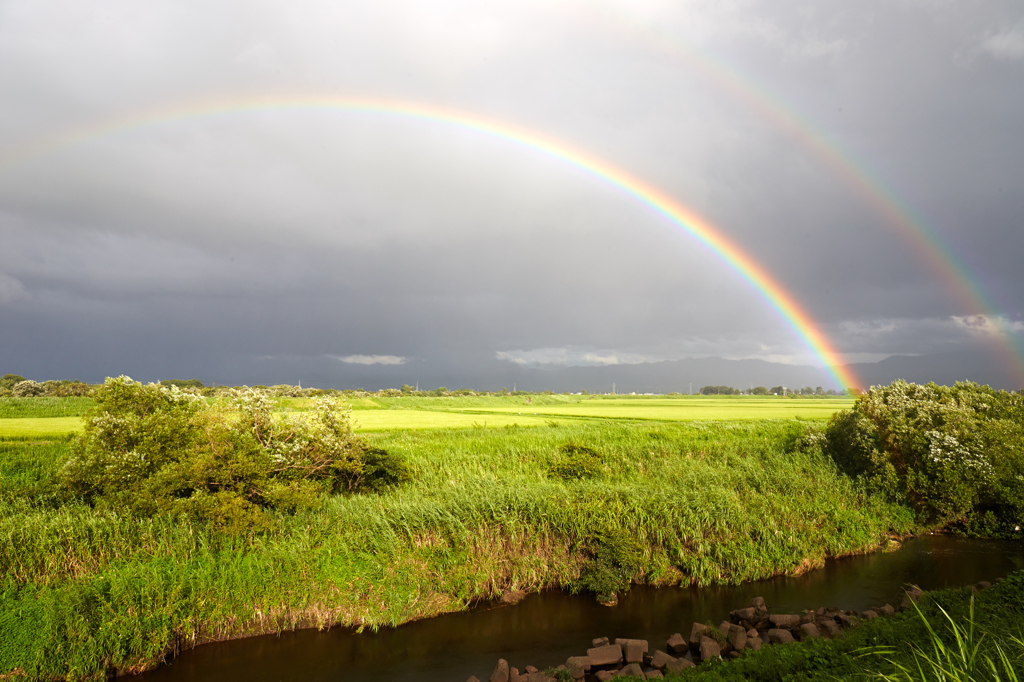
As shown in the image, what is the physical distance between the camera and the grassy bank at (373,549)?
10297mm

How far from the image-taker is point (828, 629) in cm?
1153

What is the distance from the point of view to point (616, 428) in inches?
1436

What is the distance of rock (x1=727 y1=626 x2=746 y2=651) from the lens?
1061 cm

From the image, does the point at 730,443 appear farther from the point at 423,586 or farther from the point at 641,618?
the point at 423,586

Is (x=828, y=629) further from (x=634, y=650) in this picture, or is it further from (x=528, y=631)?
(x=528, y=631)

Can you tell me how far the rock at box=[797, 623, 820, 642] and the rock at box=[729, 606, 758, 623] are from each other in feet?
3.53

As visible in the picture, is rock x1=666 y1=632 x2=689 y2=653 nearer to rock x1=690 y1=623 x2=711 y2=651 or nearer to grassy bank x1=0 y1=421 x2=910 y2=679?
rock x1=690 y1=623 x2=711 y2=651

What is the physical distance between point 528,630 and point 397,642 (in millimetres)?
3027

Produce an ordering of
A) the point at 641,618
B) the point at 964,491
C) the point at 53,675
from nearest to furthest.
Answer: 1. the point at 53,675
2. the point at 641,618
3. the point at 964,491

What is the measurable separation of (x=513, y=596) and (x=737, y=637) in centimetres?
565

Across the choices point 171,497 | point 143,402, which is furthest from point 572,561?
point 143,402

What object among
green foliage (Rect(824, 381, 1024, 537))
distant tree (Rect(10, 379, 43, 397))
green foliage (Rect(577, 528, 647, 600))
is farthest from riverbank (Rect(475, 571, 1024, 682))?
distant tree (Rect(10, 379, 43, 397))

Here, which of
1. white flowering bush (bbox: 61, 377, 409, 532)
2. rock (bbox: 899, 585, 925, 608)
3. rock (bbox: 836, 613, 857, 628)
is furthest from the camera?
white flowering bush (bbox: 61, 377, 409, 532)

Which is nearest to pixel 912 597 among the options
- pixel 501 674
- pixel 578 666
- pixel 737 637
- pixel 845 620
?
pixel 845 620
